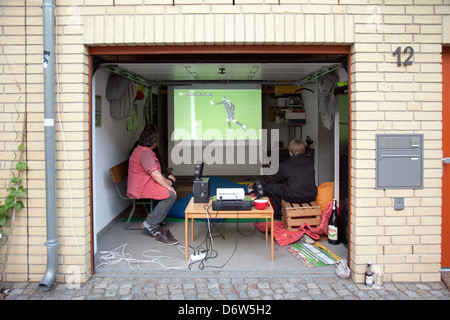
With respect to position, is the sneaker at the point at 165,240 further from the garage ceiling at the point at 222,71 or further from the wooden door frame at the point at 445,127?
the wooden door frame at the point at 445,127

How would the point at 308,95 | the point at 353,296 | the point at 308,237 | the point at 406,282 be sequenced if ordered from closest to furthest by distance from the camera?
the point at 353,296 → the point at 406,282 → the point at 308,237 → the point at 308,95

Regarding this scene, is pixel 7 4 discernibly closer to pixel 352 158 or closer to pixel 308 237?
pixel 352 158

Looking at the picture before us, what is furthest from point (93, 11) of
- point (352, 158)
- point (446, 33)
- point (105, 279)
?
point (446, 33)

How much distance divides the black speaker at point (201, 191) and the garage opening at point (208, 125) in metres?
0.59

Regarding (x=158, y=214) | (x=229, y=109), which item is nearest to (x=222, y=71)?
(x=229, y=109)

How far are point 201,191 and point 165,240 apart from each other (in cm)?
82

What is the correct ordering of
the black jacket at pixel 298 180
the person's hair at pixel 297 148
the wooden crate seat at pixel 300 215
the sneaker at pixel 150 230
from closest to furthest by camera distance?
the sneaker at pixel 150 230, the wooden crate seat at pixel 300 215, the black jacket at pixel 298 180, the person's hair at pixel 297 148

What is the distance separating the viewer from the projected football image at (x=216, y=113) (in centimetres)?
580

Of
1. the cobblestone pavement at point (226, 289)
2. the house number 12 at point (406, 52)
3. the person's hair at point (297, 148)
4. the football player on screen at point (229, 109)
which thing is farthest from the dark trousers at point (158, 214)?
the house number 12 at point (406, 52)

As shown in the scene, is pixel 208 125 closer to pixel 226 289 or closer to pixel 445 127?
pixel 226 289

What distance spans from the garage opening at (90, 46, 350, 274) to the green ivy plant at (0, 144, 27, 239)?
0.62m

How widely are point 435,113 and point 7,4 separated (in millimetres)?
4006

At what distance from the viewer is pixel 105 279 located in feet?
11.8

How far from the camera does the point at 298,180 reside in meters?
5.11
